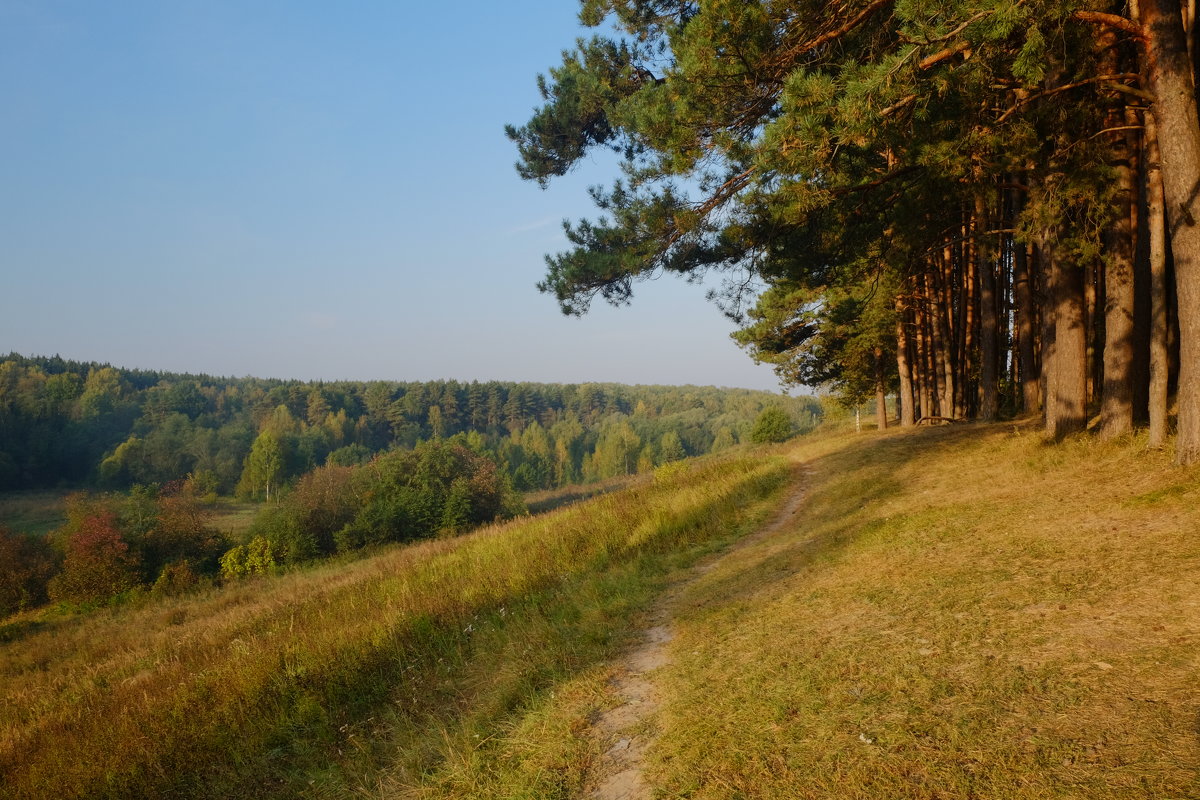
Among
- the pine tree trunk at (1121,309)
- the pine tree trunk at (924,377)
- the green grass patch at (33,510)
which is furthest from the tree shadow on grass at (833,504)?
the green grass patch at (33,510)

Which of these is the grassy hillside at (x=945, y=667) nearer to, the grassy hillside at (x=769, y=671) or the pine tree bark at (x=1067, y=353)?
the grassy hillside at (x=769, y=671)

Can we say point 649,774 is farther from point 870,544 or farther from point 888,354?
point 888,354

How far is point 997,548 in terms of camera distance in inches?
223

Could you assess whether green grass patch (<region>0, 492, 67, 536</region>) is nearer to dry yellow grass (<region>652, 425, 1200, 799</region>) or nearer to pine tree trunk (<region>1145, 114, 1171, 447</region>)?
dry yellow grass (<region>652, 425, 1200, 799</region>)

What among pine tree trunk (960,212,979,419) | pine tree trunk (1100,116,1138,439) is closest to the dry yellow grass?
pine tree trunk (1100,116,1138,439)

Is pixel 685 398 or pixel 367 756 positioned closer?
pixel 367 756

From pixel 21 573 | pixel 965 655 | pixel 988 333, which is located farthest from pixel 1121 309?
pixel 21 573

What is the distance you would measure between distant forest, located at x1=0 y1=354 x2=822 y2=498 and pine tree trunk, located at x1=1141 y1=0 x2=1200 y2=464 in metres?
40.3

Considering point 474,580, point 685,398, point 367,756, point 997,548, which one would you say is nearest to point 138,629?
point 474,580

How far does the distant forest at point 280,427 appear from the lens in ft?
259

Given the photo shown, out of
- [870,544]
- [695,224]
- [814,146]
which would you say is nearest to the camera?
[870,544]

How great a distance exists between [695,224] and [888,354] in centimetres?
1767

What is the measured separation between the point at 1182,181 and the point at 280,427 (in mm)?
111202

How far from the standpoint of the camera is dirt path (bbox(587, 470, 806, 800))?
3283mm
